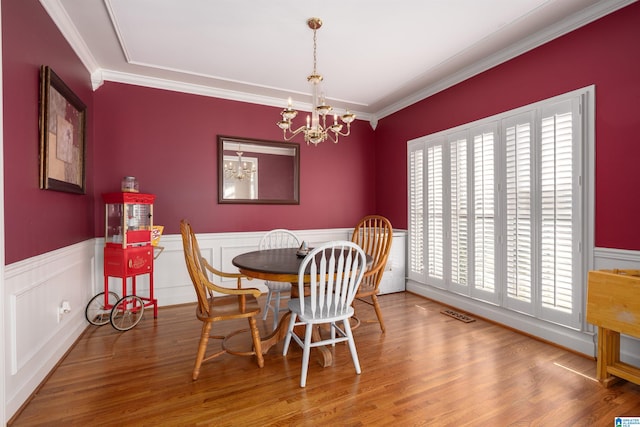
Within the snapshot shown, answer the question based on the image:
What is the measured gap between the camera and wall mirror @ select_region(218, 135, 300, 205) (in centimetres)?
434

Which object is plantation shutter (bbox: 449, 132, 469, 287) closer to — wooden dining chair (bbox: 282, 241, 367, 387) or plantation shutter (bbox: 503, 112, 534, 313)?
plantation shutter (bbox: 503, 112, 534, 313)

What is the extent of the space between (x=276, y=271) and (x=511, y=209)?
8.03ft

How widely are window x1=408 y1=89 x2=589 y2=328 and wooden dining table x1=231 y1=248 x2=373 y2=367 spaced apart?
5.06 feet

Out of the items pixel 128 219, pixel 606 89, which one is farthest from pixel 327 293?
pixel 606 89

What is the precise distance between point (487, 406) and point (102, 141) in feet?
14.4

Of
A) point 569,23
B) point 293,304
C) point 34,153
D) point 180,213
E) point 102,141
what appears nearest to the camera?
point 34,153

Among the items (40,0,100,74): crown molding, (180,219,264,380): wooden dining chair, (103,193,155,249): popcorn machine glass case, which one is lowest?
(180,219,264,380): wooden dining chair

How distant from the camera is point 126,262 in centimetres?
322

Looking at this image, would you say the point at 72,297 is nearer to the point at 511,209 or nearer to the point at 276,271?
the point at 276,271

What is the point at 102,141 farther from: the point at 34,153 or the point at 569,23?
the point at 569,23

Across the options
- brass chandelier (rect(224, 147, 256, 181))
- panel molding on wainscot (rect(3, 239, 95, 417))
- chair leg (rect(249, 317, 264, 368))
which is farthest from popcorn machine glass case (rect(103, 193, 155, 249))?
chair leg (rect(249, 317, 264, 368))

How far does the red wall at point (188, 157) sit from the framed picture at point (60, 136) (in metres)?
0.57

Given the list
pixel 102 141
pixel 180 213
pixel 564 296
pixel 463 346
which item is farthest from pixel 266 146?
pixel 564 296

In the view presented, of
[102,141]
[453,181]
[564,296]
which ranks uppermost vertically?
[102,141]
